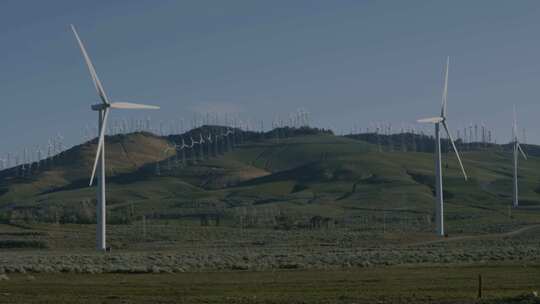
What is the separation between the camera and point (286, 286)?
44.9 metres

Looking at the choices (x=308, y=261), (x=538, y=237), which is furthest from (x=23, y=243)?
(x=538, y=237)

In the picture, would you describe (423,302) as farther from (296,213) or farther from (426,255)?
(296,213)

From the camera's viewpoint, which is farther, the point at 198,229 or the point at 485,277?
the point at 198,229

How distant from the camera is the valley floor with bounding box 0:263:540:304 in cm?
3819

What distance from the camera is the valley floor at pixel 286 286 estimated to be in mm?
38188

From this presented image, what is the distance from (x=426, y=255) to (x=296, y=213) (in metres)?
113

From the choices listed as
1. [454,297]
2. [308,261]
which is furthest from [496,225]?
[454,297]

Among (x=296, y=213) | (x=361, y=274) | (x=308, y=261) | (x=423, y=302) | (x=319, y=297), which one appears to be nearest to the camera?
(x=423, y=302)

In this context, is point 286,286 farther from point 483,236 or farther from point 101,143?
point 483,236

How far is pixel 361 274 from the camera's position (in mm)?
53750

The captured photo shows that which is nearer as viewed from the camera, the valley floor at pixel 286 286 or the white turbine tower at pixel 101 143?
the valley floor at pixel 286 286

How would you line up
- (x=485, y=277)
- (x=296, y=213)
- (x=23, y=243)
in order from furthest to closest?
1. (x=296, y=213)
2. (x=23, y=243)
3. (x=485, y=277)

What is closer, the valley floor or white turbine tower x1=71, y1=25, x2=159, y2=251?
the valley floor

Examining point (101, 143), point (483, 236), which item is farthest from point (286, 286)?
point (483, 236)
